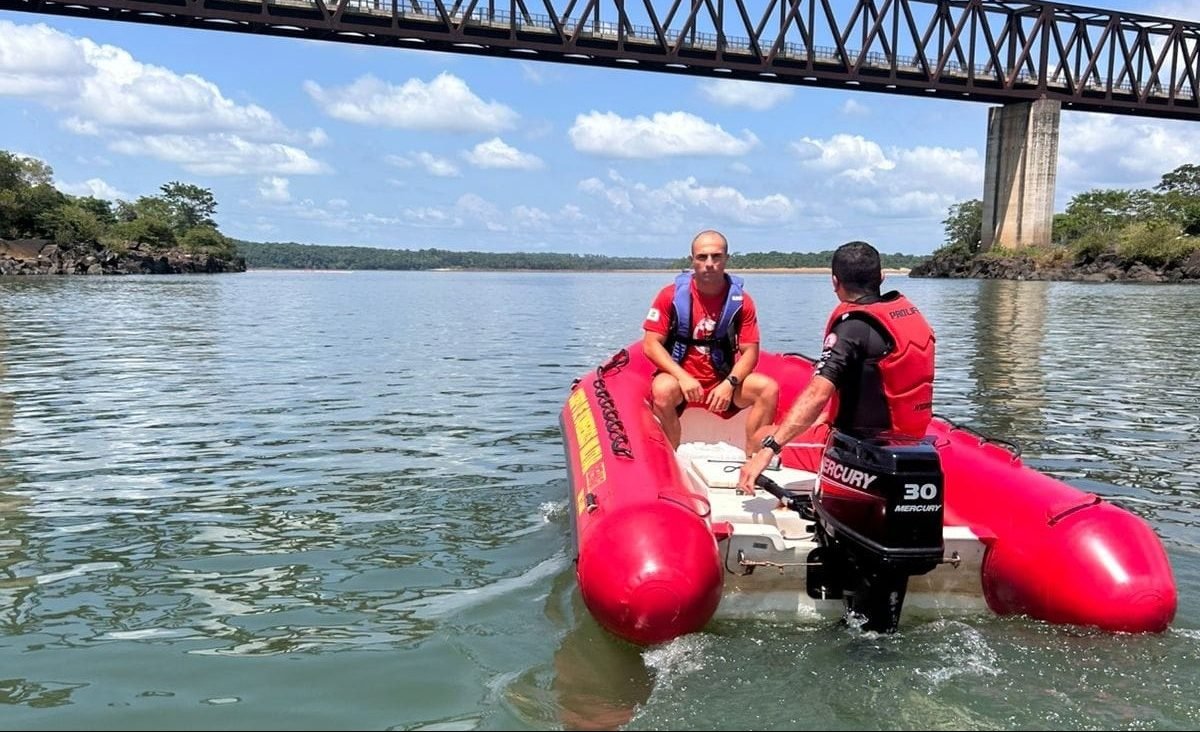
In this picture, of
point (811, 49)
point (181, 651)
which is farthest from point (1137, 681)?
point (811, 49)

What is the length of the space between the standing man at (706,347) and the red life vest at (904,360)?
4.98ft

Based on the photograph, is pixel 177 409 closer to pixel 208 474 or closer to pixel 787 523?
pixel 208 474

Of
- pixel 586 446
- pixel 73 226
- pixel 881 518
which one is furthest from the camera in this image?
pixel 73 226

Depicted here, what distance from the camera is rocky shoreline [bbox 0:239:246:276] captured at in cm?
5947

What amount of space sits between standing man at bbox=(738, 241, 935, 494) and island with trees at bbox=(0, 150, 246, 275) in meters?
64.3

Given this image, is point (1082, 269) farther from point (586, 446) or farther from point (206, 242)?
point (206, 242)

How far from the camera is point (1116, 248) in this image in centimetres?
5666

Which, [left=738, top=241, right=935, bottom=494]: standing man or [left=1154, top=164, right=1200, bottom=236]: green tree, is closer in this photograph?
[left=738, top=241, right=935, bottom=494]: standing man

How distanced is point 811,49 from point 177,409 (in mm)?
53992

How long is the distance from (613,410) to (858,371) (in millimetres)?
1781

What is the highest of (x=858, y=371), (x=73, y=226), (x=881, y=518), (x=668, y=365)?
(x=73, y=226)

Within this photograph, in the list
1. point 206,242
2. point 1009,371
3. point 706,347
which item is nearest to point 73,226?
point 206,242

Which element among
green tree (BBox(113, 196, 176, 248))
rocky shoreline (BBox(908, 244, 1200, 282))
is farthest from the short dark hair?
green tree (BBox(113, 196, 176, 248))

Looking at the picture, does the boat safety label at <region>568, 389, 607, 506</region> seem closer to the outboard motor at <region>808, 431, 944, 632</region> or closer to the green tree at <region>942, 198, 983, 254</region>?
the outboard motor at <region>808, 431, 944, 632</region>
